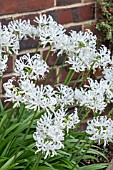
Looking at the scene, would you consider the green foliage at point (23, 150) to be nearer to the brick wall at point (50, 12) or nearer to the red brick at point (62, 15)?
the brick wall at point (50, 12)

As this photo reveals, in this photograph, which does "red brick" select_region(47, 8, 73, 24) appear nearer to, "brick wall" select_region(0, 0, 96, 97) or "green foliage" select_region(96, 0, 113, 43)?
"brick wall" select_region(0, 0, 96, 97)

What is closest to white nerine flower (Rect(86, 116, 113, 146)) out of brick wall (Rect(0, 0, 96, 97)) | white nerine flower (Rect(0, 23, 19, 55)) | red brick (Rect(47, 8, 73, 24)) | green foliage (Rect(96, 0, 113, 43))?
white nerine flower (Rect(0, 23, 19, 55))

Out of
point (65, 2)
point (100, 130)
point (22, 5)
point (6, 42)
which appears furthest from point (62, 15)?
point (100, 130)

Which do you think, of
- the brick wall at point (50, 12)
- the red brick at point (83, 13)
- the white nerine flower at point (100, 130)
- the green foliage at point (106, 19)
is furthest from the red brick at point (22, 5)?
the white nerine flower at point (100, 130)

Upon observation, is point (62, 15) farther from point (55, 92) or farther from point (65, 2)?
point (55, 92)

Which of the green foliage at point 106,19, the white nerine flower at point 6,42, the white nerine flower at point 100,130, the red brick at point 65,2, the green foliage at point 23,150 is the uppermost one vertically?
the red brick at point 65,2

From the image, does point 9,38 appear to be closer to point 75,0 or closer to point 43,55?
point 43,55
